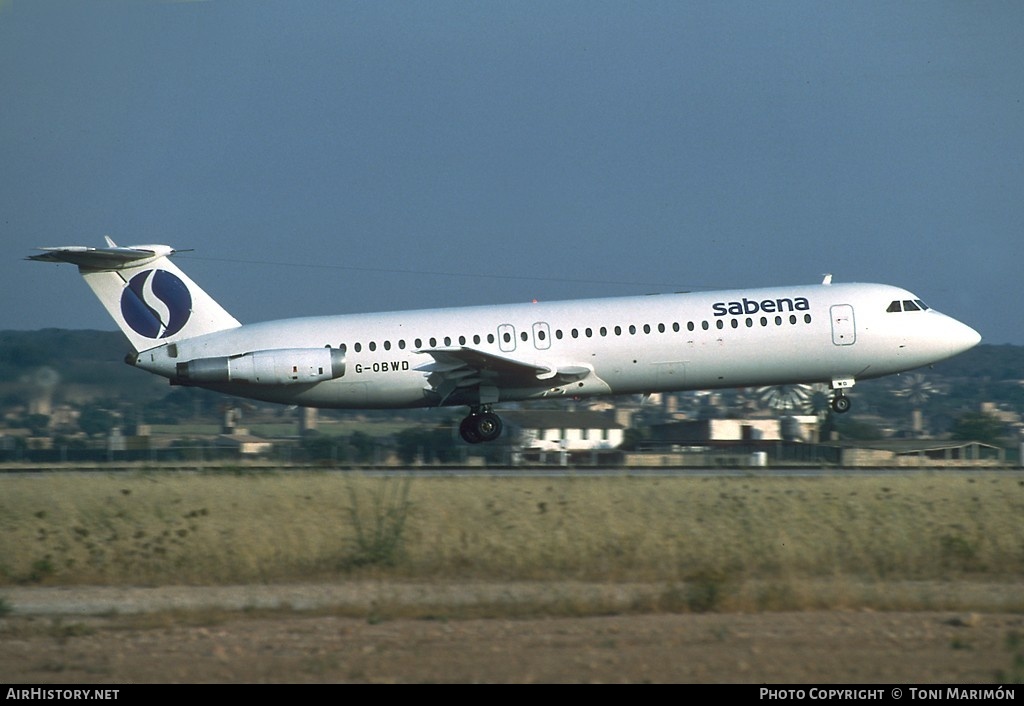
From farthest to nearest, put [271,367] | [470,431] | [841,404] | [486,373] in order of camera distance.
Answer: [470,431] < [841,404] < [486,373] < [271,367]

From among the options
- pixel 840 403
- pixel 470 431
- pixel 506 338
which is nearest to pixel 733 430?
pixel 840 403

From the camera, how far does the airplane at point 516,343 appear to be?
2888 cm

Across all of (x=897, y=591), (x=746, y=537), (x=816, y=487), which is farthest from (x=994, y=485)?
(x=897, y=591)

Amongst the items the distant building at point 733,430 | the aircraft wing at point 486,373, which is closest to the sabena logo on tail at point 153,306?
the aircraft wing at point 486,373

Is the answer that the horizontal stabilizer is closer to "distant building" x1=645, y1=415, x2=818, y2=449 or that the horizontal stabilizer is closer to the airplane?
the airplane

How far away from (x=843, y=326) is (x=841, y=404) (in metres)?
1.98

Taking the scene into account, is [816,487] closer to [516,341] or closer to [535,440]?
[516,341]

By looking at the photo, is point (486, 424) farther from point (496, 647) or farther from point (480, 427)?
point (496, 647)

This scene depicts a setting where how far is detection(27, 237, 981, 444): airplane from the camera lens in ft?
94.7

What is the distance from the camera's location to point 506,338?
2917 cm

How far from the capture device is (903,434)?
48938 mm

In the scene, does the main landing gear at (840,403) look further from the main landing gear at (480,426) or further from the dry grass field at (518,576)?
the main landing gear at (480,426)

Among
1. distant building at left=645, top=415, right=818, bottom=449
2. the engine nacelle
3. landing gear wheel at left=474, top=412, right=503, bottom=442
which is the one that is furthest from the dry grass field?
distant building at left=645, top=415, right=818, bottom=449

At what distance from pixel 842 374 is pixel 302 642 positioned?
20.6m
